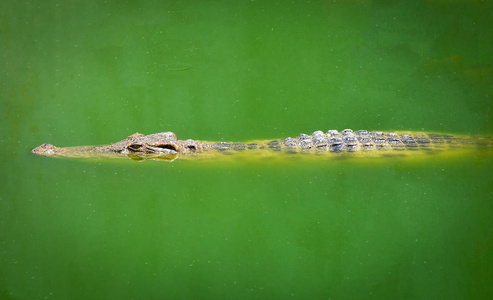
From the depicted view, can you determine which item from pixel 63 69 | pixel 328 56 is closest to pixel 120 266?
pixel 63 69

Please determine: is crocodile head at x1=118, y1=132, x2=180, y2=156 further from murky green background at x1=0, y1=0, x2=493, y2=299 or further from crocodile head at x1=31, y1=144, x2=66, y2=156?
crocodile head at x1=31, y1=144, x2=66, y2=156

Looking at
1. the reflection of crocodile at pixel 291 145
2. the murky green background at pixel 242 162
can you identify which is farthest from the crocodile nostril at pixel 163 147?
the murky green background at pixel 242 162

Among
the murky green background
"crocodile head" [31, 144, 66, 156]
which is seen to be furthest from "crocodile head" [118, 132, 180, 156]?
"crocodile head" [31, 144, 66, 156]

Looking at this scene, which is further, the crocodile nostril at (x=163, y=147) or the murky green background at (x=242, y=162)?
the crocodile nostril at (x=163, y=147)

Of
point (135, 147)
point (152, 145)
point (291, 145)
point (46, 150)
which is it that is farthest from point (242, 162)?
point (46, 150)

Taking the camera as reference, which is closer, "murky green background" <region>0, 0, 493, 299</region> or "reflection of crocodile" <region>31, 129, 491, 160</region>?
"murky green background" <region>0, 0, 493, 299</region>

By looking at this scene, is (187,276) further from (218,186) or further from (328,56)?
(328,56)

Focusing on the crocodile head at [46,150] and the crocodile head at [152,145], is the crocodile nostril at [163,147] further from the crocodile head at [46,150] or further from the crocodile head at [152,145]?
the crocodile head at [46,150]
